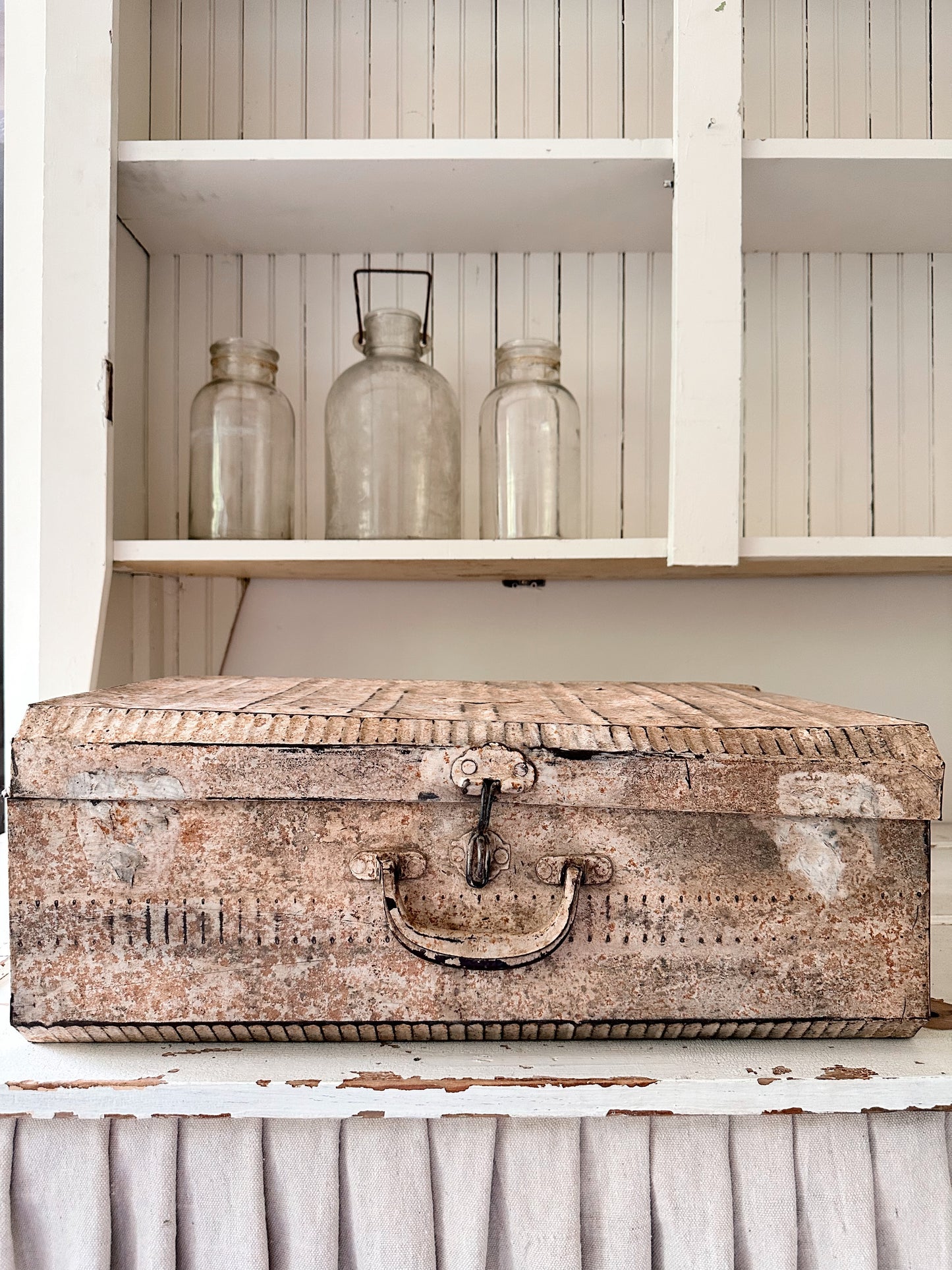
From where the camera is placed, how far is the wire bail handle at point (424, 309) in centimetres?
99

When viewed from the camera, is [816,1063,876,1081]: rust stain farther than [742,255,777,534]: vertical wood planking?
No

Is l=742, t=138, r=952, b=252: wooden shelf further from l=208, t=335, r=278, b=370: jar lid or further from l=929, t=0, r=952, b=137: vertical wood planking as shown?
l=208, t=335, r=278, b=370: jar lid

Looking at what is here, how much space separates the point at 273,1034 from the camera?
534 mm

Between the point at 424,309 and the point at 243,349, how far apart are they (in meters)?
0.24

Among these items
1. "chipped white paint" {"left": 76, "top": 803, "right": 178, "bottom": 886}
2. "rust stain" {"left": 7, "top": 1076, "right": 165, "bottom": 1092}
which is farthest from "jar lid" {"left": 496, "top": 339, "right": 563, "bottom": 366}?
"rust stain" {"left": 7, "top": 1076, "right": 165, "bottom": 1092}

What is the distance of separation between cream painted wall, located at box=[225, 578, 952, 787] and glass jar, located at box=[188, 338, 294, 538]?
0.47 feet

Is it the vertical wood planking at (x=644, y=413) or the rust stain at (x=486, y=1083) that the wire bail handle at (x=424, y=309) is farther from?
the rust stain at (x=486, y=1083)

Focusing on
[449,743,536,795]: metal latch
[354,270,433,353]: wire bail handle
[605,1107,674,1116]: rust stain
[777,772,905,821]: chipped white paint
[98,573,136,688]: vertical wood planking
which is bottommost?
[605,1107,674,1116]: rust stain

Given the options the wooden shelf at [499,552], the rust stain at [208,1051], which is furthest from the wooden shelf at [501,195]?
the rust stain at [208,1051]

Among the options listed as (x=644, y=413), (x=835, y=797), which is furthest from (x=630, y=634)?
(x=835, y=797)

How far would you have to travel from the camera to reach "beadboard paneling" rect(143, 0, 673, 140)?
1.09 metres

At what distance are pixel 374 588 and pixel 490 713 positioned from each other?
59 cm

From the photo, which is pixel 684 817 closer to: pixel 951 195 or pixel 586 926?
pixel 586 926

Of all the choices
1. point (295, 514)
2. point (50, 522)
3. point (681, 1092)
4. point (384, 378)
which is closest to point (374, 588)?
point (295, 514)
